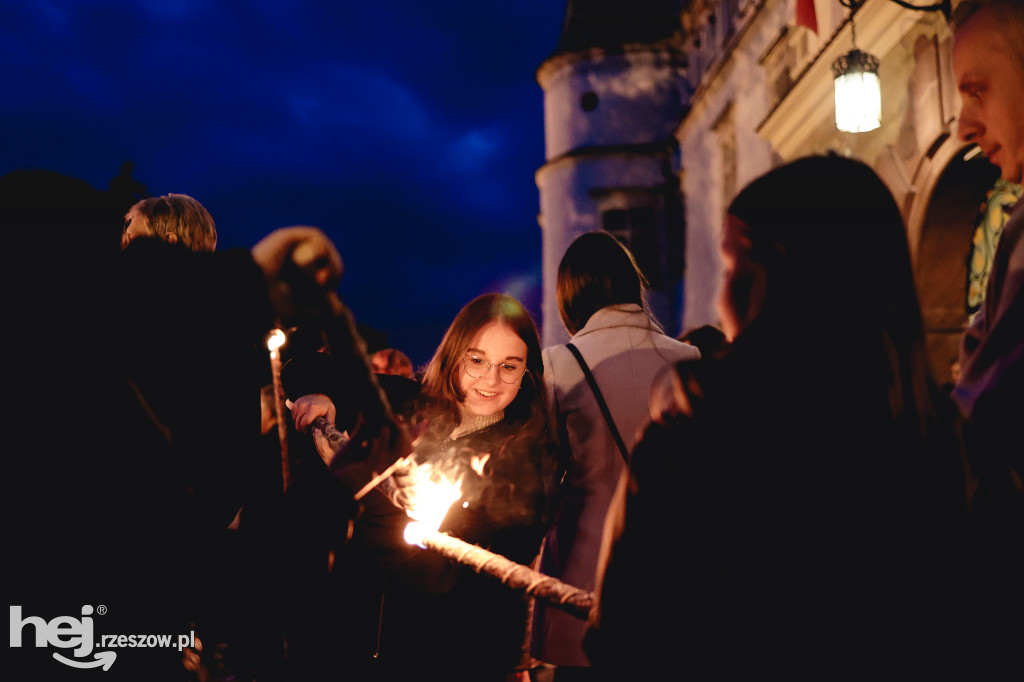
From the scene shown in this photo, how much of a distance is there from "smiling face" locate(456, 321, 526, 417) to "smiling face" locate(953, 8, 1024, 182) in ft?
5.48

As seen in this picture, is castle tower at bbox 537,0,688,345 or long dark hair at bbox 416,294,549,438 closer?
long dark hair at bbox 416,294,549,438

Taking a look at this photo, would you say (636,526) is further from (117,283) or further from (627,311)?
(627,311)

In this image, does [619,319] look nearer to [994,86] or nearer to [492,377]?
[492,377]

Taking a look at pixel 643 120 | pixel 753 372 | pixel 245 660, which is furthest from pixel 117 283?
pixel 643 120

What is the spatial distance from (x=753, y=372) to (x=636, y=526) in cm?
35

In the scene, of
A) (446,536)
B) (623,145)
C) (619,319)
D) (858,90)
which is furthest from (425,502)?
(623,145)

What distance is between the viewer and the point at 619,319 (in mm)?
2844

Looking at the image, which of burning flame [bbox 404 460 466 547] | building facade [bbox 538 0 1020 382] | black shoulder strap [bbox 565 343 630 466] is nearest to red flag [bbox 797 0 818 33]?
building facade [bbox 538 0 1020 382]

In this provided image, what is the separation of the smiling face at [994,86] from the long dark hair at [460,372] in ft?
5.36

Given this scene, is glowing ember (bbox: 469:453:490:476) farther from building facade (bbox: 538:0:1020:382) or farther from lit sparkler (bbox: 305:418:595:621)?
building facade (bbox: 538:0:1020:382)

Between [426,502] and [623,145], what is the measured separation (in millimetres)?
20509

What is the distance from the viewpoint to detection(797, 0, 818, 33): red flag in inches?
346

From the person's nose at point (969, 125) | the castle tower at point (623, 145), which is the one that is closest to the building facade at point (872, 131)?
the person's nose at point (969, 125)

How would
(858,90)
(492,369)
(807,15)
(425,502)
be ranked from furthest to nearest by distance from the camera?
(807,15) < (858,90) < (492,369) < (425,502)
